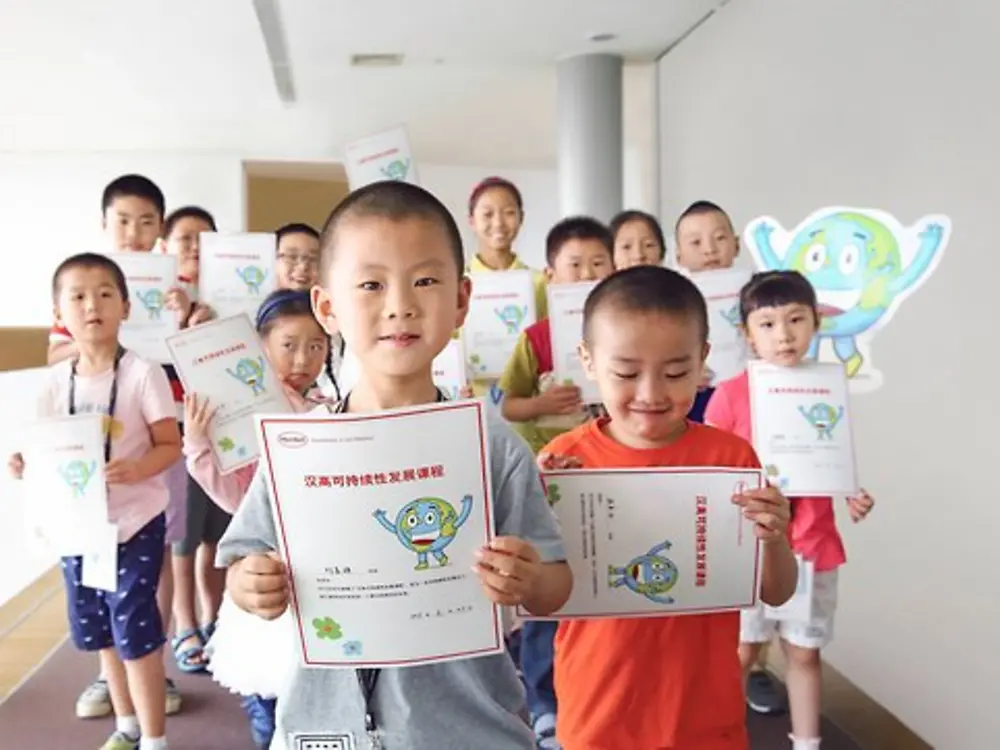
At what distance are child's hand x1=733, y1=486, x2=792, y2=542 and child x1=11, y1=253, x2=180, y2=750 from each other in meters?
1.47

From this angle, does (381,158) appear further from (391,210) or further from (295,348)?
(391,210)

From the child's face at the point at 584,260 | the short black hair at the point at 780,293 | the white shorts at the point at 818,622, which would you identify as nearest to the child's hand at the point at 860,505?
the white shorts at the point at 818,622

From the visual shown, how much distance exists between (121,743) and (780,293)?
1979mm

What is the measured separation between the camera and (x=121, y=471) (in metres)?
2.11

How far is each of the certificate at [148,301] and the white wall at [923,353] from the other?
2.17m

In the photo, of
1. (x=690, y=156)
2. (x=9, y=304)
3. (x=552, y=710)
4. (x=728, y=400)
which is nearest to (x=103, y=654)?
(x=552, y=710)

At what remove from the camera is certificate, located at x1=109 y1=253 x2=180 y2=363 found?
270 cm

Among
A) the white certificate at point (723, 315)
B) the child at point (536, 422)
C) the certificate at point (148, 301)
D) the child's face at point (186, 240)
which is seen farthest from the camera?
the child's face at point (186, 240)

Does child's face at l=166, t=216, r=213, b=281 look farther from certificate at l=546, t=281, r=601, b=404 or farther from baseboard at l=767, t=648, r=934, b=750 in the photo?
baseboard at l=767, t=648, r=934, b=750

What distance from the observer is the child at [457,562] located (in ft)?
3.28

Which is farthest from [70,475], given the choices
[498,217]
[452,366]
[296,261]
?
[498,217]

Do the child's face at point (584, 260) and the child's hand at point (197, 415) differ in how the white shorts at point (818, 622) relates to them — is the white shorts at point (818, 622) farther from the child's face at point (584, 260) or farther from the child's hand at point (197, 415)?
the child's hand at point (197, 415)

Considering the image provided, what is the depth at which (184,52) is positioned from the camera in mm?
6020

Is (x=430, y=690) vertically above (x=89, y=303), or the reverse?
(x=89, y=303)
